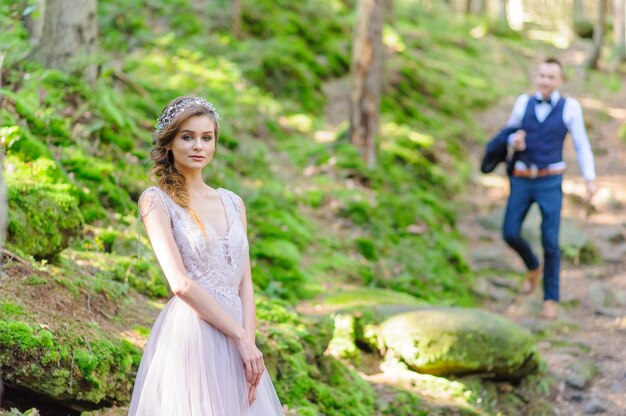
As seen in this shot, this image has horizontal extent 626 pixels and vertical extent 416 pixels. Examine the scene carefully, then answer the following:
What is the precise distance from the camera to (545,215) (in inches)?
276

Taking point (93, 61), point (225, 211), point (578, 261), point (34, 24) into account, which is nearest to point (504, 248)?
point (578, 261)

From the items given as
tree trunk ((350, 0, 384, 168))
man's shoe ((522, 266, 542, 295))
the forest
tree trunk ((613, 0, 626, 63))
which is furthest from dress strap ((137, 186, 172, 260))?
tree trunk ((613, 0, 626, 63))

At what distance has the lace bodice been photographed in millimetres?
2873

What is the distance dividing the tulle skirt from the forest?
1.86ft

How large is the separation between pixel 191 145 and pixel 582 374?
451cm

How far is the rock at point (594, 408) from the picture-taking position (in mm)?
5590

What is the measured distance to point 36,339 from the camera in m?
3.23

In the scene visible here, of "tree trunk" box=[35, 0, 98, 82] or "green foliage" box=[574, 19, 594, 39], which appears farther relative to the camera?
"green foliage" box=[574, 19, 594, 39]

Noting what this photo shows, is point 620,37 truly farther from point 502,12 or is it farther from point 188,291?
point 188,291

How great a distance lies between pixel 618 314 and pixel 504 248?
277 cm

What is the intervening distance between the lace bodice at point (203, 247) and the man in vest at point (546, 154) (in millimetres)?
4704

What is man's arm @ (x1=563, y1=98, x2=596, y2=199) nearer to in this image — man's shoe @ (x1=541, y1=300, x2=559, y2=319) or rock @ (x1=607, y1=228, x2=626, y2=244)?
man's shoe @ (x1=541, y1=300, x2=559, y2=319)

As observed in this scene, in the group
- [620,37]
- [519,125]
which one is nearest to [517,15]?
[620,37]

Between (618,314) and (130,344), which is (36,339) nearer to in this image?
(130,344)
